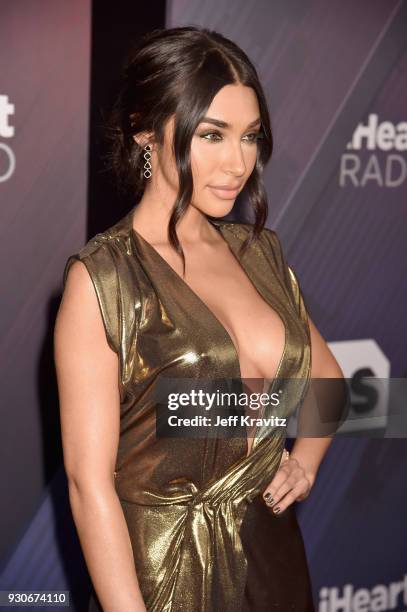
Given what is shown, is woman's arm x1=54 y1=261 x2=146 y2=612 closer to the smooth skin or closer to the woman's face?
the smooth skin

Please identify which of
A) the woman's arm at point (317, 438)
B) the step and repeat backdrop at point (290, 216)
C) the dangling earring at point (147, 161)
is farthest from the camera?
the step and repeat backdrop at point (290, 216)

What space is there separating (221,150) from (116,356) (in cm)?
45

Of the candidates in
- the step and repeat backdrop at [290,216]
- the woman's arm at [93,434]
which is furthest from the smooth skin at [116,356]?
the step and repeat backdrop at [290,216]

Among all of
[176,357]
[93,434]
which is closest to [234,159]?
[176,357]

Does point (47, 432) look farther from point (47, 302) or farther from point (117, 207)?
point (117, 207)

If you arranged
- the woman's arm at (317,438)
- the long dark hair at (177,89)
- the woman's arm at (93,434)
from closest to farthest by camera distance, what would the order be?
the woman's arm at (93,434) < the long dark hair at (177,89) < the woman's arm at (317,438)

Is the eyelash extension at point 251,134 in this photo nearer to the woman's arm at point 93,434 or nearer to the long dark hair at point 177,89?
the long dark hair at point 177,89

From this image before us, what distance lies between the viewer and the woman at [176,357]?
1.69 m

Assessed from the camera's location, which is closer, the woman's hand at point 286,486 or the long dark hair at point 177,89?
the long dark hair at point 177,89

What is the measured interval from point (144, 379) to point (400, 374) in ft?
4.91

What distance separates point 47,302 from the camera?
237 cm

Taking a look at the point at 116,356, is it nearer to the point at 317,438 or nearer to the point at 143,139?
the point at 143,139

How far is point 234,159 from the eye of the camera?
1.82m

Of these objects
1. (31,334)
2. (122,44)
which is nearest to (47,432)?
(31,334)
